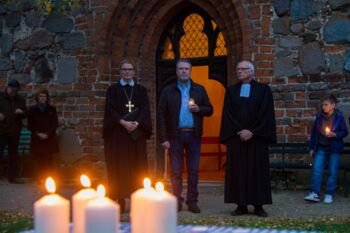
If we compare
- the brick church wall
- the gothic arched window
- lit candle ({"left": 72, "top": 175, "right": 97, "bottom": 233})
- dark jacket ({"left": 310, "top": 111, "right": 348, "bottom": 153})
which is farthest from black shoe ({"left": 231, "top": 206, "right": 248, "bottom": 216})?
lit candle ({"left": 72, "top": 175, "right": 97, "bottom": 233})

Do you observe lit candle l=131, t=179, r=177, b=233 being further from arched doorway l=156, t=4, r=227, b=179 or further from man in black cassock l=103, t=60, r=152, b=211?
arched doorway l=156, t=4, r=227, b=179

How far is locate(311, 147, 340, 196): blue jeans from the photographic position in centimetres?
680

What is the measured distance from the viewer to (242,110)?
19.0 ft

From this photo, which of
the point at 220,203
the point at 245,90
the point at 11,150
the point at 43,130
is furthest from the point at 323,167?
the point at 11,150

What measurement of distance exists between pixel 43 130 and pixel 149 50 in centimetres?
234

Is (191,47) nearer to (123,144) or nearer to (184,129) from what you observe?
(184,129)

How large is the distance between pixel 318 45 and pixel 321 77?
50 centimetres

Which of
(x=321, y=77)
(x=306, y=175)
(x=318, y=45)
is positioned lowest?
(x=306, y=175)

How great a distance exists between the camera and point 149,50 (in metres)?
9.17

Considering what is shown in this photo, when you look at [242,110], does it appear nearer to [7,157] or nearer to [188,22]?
[188,22]

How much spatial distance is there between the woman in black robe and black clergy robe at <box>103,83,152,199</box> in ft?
10.2

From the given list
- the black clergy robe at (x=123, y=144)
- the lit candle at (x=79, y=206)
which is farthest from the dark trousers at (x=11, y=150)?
the lit candle at (x=79, y=206)

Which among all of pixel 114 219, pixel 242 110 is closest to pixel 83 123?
pixel 242 110

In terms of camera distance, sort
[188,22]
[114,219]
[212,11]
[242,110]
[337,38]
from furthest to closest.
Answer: [188,22]
[212,11]
[337,38]
[242,110]
[114,219]
